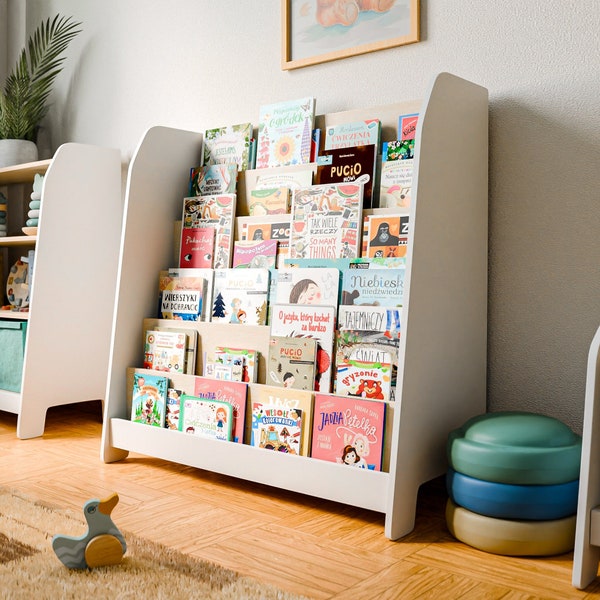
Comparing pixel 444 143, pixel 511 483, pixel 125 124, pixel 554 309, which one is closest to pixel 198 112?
pixel 125 124

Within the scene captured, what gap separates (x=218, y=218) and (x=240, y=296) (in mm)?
275

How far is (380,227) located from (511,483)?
690 mm

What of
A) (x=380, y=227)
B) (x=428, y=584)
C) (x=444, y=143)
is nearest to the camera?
(x=428, y=584)

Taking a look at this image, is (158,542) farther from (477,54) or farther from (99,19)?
(99,19)

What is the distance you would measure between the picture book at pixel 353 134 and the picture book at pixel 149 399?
2.75ft

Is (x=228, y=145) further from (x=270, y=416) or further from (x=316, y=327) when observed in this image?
(x=270, y=416)

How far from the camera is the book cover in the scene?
A: 2037mm

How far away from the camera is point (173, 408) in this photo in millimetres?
2010

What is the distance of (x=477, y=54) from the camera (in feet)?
6.06

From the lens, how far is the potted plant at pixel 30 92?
2.89 m

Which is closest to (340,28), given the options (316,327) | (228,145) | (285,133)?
(285,133)

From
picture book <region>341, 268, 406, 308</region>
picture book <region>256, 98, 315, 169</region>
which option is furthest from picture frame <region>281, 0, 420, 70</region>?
picture book <region>341, 268, 406, 308</region>

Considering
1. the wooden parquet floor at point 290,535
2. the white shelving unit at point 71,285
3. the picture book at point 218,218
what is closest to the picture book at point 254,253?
the picture book at point 218,218

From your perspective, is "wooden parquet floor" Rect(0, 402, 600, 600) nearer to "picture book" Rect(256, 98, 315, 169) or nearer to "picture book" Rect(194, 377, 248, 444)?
"picture book" Rect(194, 377, 248, 444)
